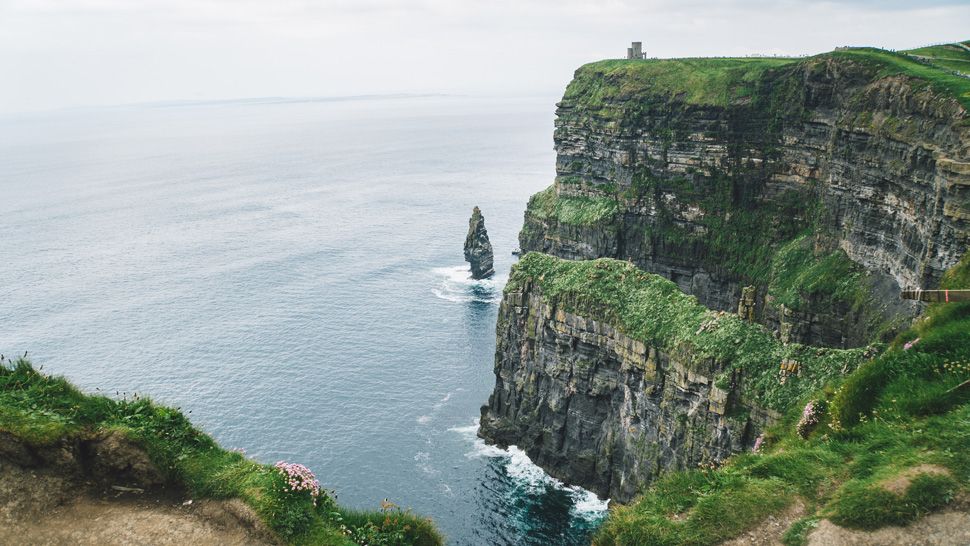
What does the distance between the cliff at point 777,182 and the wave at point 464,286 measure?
10.4 metres

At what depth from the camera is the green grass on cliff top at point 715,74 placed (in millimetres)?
77938

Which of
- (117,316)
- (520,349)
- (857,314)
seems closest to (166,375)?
(117,316)

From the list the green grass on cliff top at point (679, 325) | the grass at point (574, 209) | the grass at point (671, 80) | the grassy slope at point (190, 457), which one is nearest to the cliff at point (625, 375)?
the green grass on cliff top at point (679, 325)

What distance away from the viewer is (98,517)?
20.2 meters

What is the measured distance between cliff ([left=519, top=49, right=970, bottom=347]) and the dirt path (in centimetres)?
5491

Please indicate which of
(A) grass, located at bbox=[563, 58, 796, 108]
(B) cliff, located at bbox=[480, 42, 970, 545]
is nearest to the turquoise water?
(B) cliff, located at bbox=[480, 42, 970, 545]

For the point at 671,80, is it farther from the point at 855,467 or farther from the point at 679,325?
the point at 855,467

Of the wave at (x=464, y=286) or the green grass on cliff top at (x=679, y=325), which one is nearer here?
the green grass on cliff top at (x=679, y=325)

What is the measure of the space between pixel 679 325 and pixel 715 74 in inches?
2374

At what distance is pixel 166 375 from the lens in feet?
303

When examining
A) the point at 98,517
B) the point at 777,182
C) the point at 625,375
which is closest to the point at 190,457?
the point at 98,517

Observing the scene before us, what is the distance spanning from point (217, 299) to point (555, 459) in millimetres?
72126

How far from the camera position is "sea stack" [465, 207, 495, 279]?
5443 inches

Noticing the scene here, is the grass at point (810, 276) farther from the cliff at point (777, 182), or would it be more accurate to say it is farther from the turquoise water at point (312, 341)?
the turquoise water at point (312, 341)
